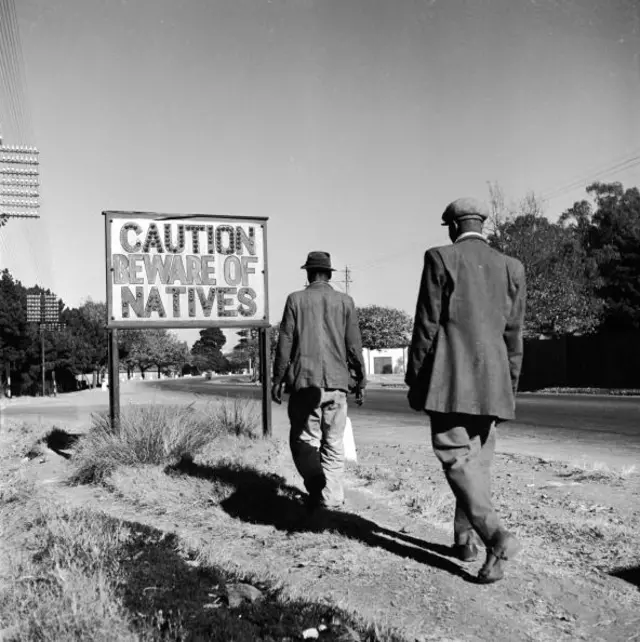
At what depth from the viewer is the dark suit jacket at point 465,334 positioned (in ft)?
12.1

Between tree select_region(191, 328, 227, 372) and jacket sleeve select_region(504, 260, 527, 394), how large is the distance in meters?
133

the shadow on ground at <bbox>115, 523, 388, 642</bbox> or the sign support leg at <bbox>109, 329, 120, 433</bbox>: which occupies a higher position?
the sign support leg at <bbox>109, 329, 120, 433</bbox>

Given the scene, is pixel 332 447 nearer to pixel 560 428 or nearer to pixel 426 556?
pixel 426 556

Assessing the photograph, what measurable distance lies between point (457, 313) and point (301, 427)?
6.25 feet

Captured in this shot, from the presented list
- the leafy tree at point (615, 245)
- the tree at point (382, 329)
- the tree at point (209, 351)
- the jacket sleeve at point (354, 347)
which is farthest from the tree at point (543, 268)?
the tree at point (209, 351)

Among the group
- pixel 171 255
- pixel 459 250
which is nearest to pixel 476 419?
pixel 459 250

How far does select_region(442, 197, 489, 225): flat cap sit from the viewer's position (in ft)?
13.0

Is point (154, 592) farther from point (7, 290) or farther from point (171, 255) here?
point (7, 290)

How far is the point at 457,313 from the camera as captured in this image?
3.74 metres

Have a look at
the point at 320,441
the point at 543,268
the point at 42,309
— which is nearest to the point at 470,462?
the point at 320,441

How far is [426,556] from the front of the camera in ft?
13.6

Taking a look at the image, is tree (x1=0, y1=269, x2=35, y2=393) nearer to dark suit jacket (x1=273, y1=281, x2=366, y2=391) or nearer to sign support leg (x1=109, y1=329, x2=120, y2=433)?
sign support leg (x1=109, y1=329, x2=120, y2=433)

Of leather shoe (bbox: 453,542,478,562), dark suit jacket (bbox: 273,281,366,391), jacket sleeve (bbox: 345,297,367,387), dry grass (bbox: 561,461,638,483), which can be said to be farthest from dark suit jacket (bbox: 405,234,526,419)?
dry grass (bbox: 561,461,638,483)

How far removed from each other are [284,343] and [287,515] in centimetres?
120
